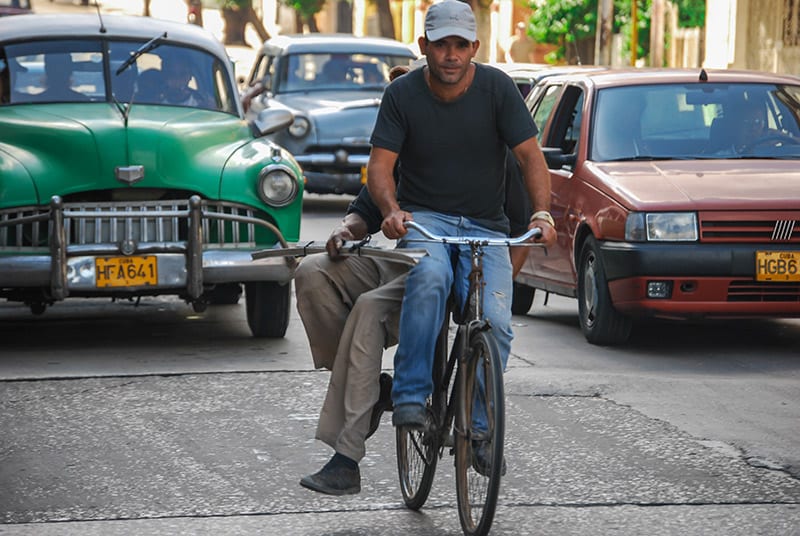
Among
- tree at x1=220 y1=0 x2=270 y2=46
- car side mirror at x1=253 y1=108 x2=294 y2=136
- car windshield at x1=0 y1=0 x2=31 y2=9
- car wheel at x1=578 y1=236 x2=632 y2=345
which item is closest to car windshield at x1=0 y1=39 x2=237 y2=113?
car side mirror at x1=253 y1=108 x2=294 y2=136

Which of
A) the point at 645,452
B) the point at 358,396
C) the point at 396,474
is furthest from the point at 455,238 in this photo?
the point at 645,452

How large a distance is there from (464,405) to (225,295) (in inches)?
270

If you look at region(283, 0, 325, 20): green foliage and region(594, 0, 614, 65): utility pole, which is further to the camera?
region(283, 0, 325, 20): green foliage

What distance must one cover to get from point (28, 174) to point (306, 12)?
55363mm

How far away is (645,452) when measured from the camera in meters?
7.09

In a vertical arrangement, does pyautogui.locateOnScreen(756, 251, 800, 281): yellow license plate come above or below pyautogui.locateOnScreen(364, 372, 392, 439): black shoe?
below

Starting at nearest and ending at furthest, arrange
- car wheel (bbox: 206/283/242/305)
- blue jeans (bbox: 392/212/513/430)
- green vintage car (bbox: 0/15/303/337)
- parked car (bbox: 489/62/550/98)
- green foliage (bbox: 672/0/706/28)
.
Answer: blue jeans (bbox: 392/212/513/430) < green vintage car (bbox: 0/15/303/337) < car wheel (bbox: 206/283/242/305) < parked car (bbox: 489/62/550/98) < green foliage (bbox: 672/0/706/28)

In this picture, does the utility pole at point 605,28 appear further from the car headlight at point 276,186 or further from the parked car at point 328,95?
the car headlight at point 276,186

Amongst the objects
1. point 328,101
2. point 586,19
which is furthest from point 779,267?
point 586,19

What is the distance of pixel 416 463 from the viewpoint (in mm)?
6090

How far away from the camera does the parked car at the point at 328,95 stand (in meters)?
20.0

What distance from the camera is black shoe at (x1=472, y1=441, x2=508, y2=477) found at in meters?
5.49

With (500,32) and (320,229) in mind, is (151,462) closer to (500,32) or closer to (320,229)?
(320,229)

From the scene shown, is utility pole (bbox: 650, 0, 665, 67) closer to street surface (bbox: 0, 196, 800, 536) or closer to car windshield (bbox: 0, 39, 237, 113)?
car windshield (bbox: 0, 39, 237, 113)
